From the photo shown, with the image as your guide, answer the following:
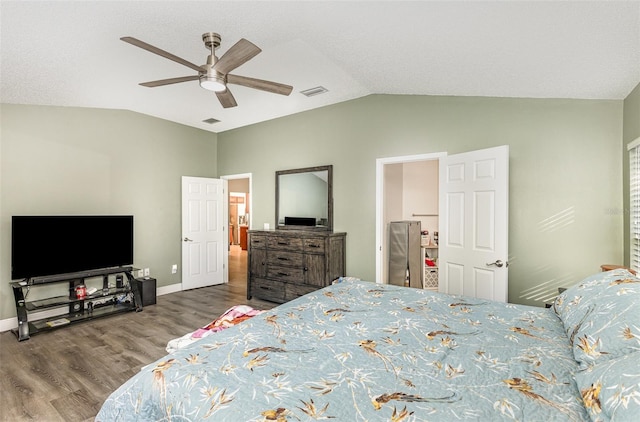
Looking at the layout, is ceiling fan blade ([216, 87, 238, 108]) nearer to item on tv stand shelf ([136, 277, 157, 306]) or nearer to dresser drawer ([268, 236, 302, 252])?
dresser drawer ([268, 236, 302, 252])

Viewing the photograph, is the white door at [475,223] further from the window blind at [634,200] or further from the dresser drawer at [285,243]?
the dresser drawer at [285,243]

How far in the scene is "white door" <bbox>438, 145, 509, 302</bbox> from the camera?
2.98 metres

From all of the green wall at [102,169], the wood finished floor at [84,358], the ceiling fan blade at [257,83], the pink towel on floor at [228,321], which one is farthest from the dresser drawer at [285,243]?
the ceiling fan blade at [257,83]

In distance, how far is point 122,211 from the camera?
4699mm

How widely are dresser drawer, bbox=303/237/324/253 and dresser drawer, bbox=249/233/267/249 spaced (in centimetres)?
73

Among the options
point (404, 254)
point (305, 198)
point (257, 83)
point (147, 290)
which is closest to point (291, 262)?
point (305, 198)

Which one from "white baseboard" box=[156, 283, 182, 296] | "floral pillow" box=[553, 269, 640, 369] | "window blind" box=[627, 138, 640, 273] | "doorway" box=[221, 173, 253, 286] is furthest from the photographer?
"doorway" box=[221, 173, 253, 286]

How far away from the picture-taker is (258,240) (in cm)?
478

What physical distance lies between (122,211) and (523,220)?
17.0 ft

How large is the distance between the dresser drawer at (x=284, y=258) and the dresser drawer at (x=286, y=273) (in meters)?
0.06

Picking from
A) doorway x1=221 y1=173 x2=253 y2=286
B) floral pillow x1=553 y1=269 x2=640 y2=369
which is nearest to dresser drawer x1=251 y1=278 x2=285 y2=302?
floral pillow x1=553 y1=269 x2=640 y2=369

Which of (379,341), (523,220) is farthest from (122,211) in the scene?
(523,220)

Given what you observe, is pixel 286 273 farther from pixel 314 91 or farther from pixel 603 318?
pixel 603 318

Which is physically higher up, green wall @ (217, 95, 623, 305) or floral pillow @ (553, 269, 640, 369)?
green wall @ (217, 95, 623, 305)
